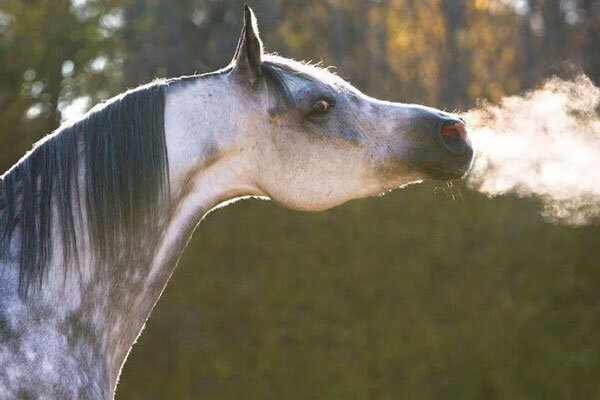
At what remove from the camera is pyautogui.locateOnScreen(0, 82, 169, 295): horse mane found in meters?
3.45

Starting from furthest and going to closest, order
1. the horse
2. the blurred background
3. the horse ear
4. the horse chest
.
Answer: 1. the blurred background
2. the horse ear
3. the horse
4. the horse chest

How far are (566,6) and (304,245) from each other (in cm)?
1589

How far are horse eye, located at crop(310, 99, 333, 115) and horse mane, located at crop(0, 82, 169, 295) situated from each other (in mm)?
643

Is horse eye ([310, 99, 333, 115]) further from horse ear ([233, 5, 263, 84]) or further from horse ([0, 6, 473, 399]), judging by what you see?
horse ear ([233, 5, 263, 84])

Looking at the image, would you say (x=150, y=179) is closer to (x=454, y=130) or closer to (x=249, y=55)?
(x=249, y=55)

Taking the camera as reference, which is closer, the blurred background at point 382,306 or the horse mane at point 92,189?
the horse mane at point 92,189

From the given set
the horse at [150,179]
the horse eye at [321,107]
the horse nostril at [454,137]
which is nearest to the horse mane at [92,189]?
the horse at [150,179]

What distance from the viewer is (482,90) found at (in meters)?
19.7

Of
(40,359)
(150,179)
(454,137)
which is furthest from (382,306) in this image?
(40,359)

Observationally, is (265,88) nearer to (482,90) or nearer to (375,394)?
(375,394)

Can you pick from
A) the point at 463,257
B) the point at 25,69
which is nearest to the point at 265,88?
the point at 463,257

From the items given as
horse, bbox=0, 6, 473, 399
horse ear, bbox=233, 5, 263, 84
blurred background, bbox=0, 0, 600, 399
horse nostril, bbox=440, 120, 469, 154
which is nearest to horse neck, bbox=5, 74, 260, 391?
horse, bbox=0, 6, 473, 399

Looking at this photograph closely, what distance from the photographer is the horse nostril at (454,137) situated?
4051mm

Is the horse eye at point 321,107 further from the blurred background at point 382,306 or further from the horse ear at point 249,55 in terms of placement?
the blurred background at point 382,306
